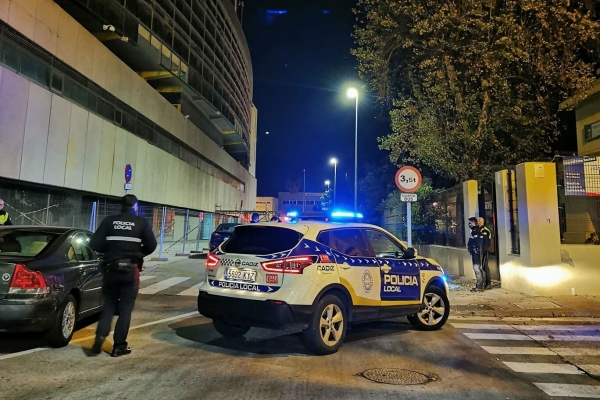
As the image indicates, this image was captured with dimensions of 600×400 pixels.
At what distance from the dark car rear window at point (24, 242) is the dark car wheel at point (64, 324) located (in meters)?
0.78

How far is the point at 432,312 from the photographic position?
7410 mm

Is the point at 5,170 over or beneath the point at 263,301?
over

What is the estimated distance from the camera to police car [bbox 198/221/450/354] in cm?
545

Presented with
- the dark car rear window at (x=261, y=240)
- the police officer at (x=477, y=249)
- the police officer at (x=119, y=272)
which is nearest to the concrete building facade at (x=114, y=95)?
the police officer at (x=119, y=272)

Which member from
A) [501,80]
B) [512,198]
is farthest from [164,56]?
[512,198]

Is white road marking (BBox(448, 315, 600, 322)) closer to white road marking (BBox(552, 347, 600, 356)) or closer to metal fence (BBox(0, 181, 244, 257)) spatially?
white road marking (BBox(552, 347, 600, 356))

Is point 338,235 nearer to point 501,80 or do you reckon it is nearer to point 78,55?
point 501,80

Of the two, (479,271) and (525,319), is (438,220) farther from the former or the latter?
(525,319)

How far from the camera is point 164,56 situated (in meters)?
28.6

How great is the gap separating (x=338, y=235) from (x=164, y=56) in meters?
26.0

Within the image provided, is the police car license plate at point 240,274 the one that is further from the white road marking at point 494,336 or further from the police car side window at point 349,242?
the white road marking at point 494,336

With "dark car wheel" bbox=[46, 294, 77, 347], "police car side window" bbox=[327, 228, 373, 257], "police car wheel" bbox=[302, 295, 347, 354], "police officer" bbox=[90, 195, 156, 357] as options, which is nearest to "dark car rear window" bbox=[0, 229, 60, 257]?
"dark car wheel" bbox=[46, 294, 77, 347]

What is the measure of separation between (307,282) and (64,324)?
→ 3.23m

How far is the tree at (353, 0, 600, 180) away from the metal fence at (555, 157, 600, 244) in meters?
3.39
